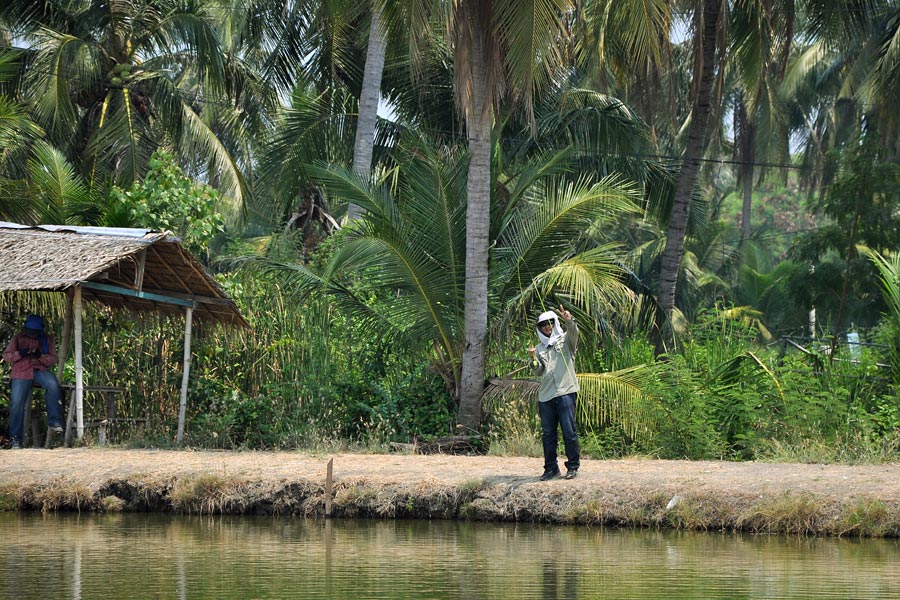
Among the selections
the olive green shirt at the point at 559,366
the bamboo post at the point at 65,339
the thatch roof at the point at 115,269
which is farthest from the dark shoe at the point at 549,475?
the bamboo post at the point at 65,339

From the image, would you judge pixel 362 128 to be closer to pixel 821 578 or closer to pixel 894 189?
pixel 894 189

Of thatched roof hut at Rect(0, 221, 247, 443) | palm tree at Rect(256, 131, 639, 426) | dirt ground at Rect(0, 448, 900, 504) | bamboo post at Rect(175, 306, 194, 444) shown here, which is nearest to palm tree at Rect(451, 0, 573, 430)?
palm tree at Rect(256, 131, 639, 426)

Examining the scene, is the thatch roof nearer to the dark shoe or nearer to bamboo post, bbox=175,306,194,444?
bamboo post, bbox=175,306,194,444

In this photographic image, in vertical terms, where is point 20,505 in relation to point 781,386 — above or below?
below

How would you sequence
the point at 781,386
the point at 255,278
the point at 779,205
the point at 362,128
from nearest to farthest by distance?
the point at 781,386
the point at 255,278
the point at 362,128
the point at 779,205

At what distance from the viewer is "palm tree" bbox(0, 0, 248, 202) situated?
81.7ft

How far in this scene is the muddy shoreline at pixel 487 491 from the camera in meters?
11.2

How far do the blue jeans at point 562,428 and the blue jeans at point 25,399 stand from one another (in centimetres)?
725

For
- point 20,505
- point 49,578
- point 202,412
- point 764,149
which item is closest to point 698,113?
point 202,412

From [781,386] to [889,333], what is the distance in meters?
1.89

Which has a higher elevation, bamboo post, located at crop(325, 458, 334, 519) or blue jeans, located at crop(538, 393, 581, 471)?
blue jeans, located at crop(538, 393, 581, 471)

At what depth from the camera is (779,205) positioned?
6600cm

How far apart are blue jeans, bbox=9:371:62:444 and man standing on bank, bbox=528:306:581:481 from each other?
7.22 metres

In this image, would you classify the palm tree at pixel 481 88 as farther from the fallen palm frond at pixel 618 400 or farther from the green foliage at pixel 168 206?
the green foliage at pixel 168 206
